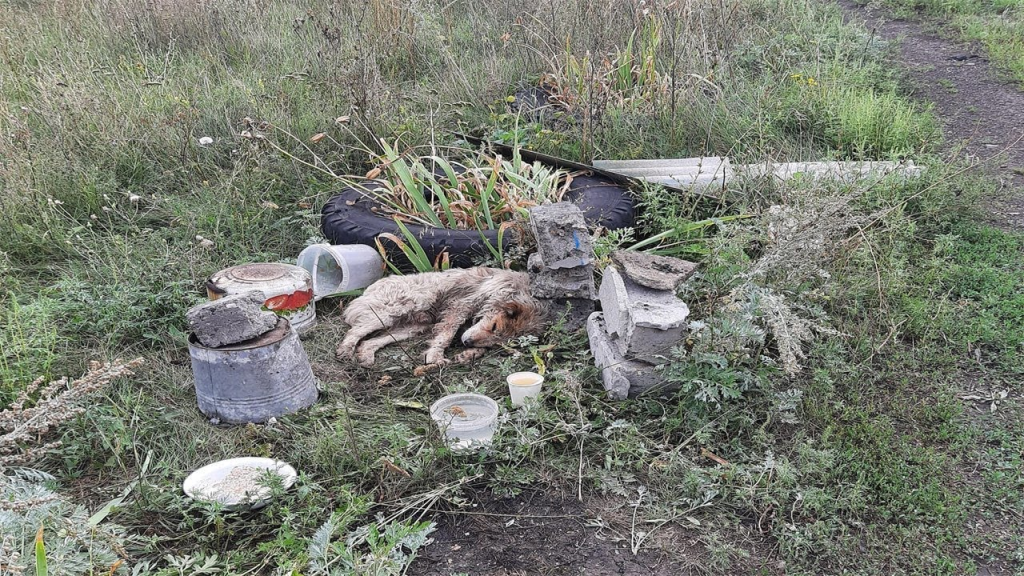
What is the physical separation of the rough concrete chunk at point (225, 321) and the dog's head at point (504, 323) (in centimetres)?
95

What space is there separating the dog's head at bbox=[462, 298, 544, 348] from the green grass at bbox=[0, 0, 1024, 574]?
116mm

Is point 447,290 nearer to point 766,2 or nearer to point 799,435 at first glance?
point 799,435

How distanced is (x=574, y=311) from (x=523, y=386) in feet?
2.14

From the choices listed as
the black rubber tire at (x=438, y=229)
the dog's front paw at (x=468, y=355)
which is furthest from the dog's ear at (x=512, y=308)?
the black rubber tire at (x=438, y=229)

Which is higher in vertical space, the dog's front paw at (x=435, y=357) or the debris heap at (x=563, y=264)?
the debris heap at (x=563, y=264)

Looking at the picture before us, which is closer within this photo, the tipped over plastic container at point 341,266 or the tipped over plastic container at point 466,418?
the tipped over plastic container at point 466,418

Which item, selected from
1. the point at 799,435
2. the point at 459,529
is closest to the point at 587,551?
the point at 459,529

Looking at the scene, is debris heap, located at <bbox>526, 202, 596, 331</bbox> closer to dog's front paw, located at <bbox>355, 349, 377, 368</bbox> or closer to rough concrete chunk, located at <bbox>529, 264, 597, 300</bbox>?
rough concrete chunk, located at <bbox>529, 264, 597, 300</bbox>

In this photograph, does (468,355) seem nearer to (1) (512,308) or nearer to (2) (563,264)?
(1) (512,308)

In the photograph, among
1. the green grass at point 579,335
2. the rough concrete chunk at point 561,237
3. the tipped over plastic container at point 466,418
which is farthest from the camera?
the rough concrete chunk at point 561,237

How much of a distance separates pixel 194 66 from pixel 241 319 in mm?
4210

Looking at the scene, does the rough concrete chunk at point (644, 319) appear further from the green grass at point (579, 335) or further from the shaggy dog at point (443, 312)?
the shaggy dog at point (443, 312)

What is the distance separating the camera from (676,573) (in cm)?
219

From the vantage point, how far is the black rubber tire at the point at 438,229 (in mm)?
3773
